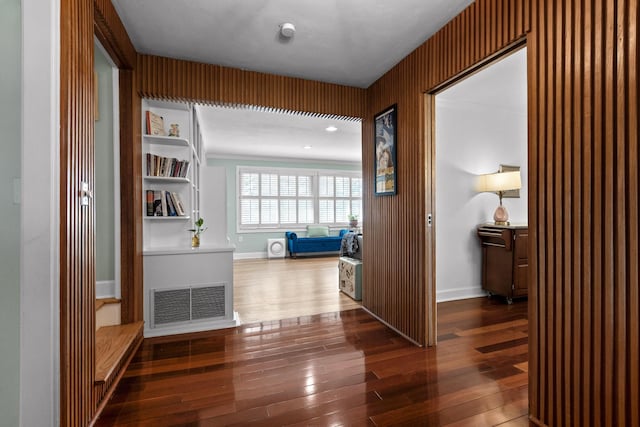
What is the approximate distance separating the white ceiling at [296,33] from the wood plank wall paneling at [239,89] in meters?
0.09

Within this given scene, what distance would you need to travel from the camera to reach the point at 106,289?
2527 mm

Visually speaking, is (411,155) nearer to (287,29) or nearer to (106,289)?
(287,29)

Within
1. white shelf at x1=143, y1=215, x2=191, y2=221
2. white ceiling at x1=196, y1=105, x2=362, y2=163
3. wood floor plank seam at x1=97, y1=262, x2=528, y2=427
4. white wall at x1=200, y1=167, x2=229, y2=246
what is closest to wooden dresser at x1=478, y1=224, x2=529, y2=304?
wood floor plank seam at x1=97, y1=262, x2=528, y2=427

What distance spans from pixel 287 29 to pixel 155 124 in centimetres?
161

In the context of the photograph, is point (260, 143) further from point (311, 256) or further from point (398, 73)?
point (398, 73)

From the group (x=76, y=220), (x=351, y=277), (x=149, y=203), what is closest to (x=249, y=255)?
(x=351, y=277)

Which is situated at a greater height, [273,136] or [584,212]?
[273,136]

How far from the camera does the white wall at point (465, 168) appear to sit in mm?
3607

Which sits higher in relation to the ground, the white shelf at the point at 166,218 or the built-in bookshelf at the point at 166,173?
the built-in bookshelf at the point at 166,173

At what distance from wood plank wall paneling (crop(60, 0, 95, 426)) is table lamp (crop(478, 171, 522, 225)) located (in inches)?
150

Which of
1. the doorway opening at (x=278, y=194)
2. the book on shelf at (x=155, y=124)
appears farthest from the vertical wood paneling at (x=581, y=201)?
the book on shelf at (x=155, y=124)

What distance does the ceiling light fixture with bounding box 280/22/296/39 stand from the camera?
2.11 meters

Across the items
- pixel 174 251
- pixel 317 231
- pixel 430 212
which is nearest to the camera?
pixel 430 212

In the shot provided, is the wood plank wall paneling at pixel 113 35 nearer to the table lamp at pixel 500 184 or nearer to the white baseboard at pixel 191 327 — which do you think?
the white baseboard at pixel 191 327
